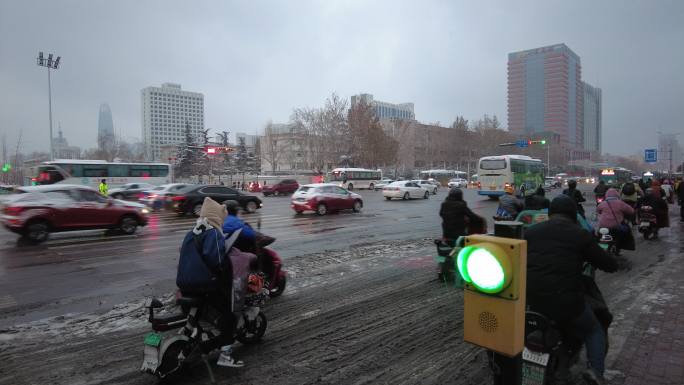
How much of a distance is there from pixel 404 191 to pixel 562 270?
29398 millimetres

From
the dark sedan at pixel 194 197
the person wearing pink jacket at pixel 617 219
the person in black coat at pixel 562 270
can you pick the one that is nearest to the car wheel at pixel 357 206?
the dark sedan at pixel 194 197

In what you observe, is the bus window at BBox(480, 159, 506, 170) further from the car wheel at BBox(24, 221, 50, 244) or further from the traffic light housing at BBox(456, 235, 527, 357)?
the traffic light housing at BBox(456, 235, 527, 357)

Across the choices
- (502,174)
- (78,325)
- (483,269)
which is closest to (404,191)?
(502,174)

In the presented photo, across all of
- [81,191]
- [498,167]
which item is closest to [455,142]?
[498,167]

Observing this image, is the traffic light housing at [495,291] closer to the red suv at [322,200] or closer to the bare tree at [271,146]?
the red suv at [322,200]

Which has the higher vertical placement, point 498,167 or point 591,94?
point 591,94

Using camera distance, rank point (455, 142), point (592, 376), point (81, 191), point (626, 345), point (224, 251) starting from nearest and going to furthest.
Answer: point (592, 376), point (224, 251), point (626, 345), point (81, 191), point (455, 142)

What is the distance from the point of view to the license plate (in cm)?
297

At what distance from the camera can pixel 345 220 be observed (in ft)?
59.0

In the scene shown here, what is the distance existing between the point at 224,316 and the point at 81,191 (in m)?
11.2

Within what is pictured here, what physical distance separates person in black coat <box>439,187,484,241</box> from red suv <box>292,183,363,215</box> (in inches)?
523

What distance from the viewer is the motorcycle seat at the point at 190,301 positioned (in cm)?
374

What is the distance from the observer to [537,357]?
3025 millimetres

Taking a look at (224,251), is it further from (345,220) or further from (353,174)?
(353,174)
